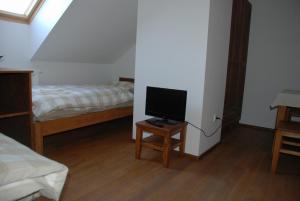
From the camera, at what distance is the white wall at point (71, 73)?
407 centimetres

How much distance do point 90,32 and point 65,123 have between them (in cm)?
180

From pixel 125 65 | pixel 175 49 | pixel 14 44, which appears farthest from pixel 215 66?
pixel 14 44

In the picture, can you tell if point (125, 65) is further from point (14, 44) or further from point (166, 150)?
point (166, 150)

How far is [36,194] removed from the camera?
1120 millimetres

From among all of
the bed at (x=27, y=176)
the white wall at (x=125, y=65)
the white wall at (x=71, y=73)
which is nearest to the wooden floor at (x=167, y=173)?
the bed at (x=27, y=176)

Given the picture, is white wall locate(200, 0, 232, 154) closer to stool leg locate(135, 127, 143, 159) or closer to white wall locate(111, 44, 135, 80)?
stool leg locate(135, 127, 143, 159)

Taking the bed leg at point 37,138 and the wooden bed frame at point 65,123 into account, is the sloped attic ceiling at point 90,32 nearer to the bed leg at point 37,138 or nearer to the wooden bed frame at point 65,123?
the wooden bed frame at point 65,123

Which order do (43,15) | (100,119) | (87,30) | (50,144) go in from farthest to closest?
(87,30) → (43,15) → (100,119) → (50,144)

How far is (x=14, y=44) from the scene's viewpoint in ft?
12.1

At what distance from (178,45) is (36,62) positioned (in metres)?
2.44

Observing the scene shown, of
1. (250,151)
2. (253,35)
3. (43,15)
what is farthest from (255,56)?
(43,15)

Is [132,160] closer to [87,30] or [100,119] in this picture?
[100,119]

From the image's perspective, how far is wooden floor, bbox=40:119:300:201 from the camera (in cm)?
213

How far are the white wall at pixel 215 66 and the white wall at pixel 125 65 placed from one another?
2.17m
